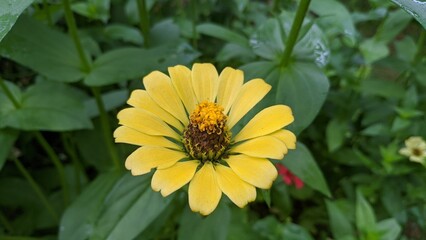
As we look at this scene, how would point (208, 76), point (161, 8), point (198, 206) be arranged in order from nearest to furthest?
1. point (198, 206)
2. point (208, 76)
3. point (161, 8)

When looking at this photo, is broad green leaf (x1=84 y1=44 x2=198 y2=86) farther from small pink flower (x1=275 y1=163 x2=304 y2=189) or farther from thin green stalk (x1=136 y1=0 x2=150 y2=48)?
small pink flower (x1=275 y1=163 x2=304 y2=189)

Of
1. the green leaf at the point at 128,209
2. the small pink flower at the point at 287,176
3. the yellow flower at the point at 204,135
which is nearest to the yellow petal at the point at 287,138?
the yellow flower at the point at 204,135

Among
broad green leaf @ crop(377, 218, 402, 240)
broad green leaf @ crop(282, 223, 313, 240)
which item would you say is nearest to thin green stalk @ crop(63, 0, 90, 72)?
broad green leaf @ crop(282, 223, 313, 240)

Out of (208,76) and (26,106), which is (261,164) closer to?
(208,76)

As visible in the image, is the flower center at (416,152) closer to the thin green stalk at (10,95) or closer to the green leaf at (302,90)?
the green leaf at (302,90)

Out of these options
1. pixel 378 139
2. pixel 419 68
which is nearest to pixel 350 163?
pixel 378 139
